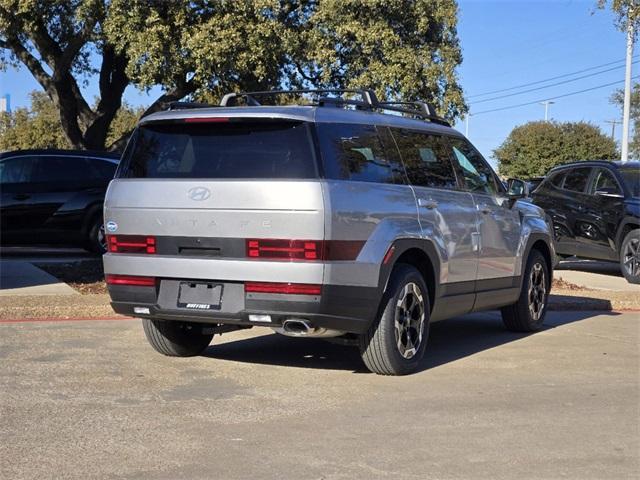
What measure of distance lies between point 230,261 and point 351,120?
1476 mm

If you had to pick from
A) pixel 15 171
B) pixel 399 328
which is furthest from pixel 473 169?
pixel 15 171

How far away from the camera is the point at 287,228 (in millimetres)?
6062

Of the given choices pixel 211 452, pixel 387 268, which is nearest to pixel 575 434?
pixel 387 268

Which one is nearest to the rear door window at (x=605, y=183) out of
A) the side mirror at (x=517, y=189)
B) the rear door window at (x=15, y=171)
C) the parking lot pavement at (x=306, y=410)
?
the side mirror at (x=517, y=189)

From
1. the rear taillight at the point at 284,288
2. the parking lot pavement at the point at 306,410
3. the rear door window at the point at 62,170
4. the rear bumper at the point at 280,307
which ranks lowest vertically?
the parking lot pavement at the point at 306,410

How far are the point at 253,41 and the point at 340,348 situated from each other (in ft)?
43.8

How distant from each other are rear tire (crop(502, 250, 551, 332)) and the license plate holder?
3845 mm

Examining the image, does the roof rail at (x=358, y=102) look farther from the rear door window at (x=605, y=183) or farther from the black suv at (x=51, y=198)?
the black suv at (x=51, y=198)

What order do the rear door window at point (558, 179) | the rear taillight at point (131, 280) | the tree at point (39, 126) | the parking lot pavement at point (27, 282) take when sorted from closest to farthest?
the rear taillight at point (131, 280), the parking lot pavement at point (27, 282), the rear door window at point (558, 179), the tree at point (39, 126)

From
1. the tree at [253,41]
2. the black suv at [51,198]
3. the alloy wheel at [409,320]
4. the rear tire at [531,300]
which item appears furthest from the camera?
the tree at [253,41]

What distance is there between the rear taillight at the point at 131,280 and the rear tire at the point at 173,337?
0.71 meters

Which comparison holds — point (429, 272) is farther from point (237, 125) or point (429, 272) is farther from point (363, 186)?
point (237, 125)

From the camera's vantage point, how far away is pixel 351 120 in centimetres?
675

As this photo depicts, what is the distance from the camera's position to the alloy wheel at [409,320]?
6.80 meters
